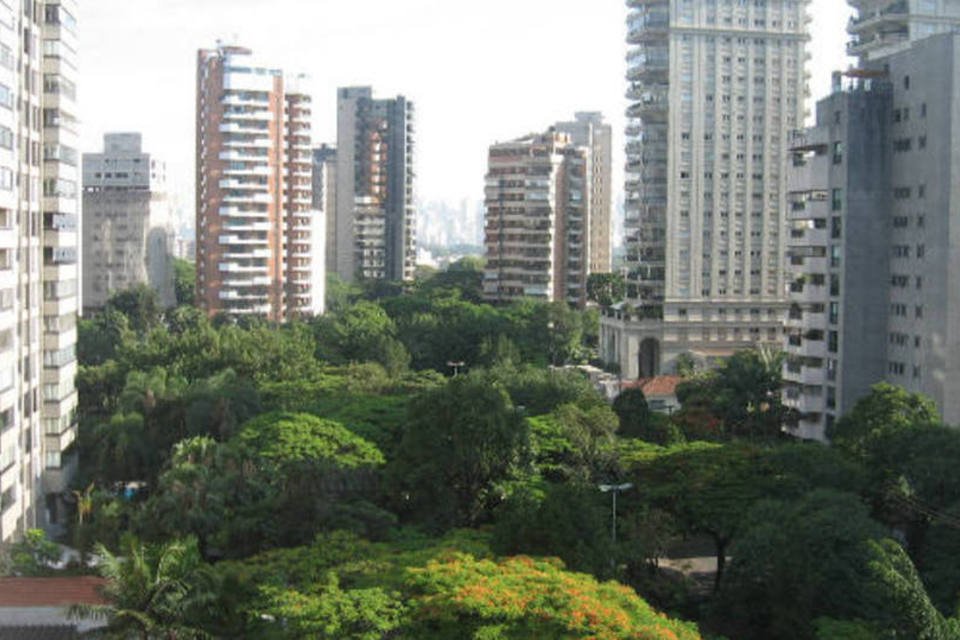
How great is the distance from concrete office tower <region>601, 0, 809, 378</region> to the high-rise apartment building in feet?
82.1

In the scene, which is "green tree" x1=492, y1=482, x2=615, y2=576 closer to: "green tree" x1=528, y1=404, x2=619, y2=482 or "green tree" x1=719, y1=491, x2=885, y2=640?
"green tree" x1=719, y1=491, x2=885, y2=640

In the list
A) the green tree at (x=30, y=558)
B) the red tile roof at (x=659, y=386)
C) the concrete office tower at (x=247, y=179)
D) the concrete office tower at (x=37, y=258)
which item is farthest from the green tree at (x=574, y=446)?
the concrete office tower at (x=247, y=179)

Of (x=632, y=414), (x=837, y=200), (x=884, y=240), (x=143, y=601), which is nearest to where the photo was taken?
(x=143, y=601)

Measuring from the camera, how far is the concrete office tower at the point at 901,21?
58.1 metres

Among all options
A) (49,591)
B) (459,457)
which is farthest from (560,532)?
(49,591)

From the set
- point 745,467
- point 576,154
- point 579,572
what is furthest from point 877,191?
point 576,154

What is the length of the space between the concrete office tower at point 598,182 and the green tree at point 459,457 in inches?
3093

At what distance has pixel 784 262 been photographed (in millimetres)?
81188

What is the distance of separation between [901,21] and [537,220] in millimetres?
53882

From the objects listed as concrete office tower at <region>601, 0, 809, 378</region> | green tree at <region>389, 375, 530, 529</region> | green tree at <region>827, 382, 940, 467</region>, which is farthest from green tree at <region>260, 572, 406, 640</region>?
concrete office tower at <region>601, 0, 809, 378</region>

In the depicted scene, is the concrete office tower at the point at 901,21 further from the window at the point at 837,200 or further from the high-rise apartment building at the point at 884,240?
the window at the point at 837,200

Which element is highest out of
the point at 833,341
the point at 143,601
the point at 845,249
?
the point at 845,249

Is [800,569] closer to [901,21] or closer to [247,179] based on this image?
[901,21]

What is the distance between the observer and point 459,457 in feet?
Answer: 120
